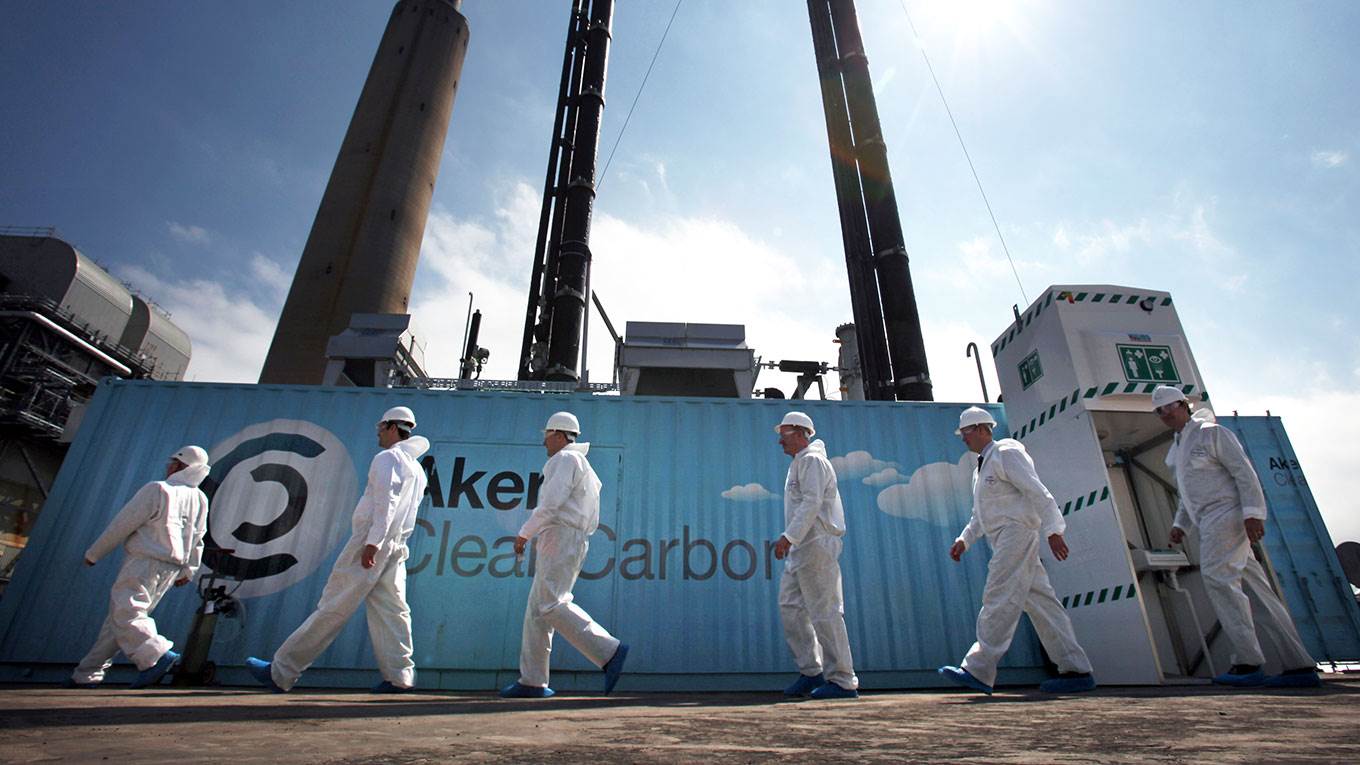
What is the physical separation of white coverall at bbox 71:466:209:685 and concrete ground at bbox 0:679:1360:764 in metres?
3.02

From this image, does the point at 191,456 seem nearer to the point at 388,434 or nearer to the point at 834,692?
the point at 388,434

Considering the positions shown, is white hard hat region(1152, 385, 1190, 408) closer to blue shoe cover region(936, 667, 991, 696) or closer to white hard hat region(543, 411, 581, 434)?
blue shoe cover region(936, 667, 991, 696)

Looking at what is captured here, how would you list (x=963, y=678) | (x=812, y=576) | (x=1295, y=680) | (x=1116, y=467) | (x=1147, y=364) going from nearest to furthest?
(x=1295, y=680), (x=963, y=678), (x=812, y=576), (x=1147, y=364), (x=1116, y=467)

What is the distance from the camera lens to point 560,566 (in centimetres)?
452

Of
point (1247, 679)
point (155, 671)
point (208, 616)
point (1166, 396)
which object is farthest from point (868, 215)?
point (155, 671)

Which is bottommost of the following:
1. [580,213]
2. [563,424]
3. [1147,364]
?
[563,424]

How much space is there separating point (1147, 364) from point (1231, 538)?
178 cm

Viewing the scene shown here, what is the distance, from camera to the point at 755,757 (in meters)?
1.36

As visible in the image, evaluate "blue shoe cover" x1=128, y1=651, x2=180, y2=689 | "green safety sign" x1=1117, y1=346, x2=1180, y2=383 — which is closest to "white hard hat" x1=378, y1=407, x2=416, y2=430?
"blue shoe cover" x1=128, y1=651, x2=180, y2=689

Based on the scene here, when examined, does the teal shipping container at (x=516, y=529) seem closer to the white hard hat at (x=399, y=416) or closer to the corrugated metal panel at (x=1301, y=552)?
the white hard hat at (x=399, y=416)

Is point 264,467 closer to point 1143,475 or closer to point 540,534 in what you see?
point 540,534

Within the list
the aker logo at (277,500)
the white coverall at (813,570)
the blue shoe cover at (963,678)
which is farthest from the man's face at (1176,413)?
the aker logo at (277,500)

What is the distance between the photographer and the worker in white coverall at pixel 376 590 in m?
4.30

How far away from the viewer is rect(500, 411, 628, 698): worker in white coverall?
4328 millimetres
